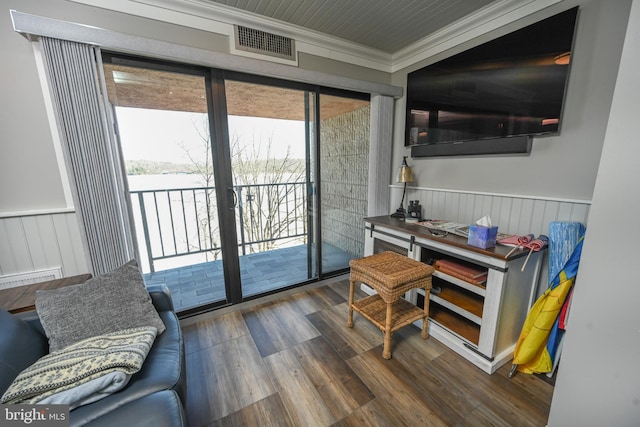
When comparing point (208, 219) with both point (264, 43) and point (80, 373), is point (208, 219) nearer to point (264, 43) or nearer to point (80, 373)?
point (264, 43)

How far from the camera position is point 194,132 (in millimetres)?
2041

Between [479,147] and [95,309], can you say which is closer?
[95,309]

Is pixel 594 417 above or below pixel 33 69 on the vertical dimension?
below

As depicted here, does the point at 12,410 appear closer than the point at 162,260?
Yes

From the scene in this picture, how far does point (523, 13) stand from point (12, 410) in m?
3.16

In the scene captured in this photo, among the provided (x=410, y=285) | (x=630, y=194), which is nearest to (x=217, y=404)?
(x=410, y=285)

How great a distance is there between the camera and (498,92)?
1720 mm

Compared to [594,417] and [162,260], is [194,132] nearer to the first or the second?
[162,260]

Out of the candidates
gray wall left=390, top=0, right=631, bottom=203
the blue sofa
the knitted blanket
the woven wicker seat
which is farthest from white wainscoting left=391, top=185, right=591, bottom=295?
the knitted blanket

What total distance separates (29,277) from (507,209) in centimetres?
330

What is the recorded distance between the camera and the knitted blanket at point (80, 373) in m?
0.81

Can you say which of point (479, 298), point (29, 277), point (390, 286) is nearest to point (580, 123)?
point (479, 298)

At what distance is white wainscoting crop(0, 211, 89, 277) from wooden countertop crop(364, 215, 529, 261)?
7.38ft

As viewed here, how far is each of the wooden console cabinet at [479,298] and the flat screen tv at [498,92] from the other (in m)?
0.79
